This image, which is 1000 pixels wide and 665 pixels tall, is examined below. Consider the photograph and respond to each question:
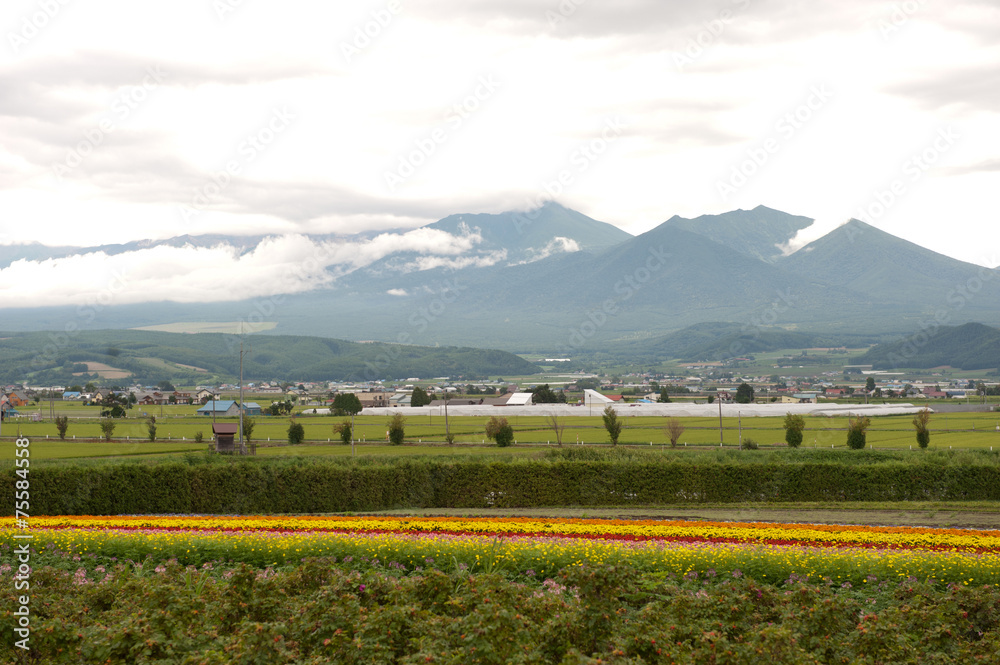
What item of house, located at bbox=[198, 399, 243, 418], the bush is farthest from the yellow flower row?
house, located at bbox=[198, 399, 243, 418]

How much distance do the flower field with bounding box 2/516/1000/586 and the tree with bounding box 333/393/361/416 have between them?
220 ft

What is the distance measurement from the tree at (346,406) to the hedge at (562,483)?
190 ft

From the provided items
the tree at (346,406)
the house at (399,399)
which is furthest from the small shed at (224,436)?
the house at (399,399)

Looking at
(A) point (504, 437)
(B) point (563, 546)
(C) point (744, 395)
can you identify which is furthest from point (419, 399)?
(B) point (563, 546)

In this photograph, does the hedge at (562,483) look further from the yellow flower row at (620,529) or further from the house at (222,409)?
the house at (222,409)

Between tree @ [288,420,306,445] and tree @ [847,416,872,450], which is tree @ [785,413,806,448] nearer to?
tree @ [847,416,872,450]

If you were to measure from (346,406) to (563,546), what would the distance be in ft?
250

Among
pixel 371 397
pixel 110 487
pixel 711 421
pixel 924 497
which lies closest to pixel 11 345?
→ pixel 371 397

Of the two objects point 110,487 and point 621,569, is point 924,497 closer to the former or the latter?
point 621,569

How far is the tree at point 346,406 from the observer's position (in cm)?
8694

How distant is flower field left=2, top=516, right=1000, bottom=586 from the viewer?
13.3 metres

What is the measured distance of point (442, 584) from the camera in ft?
36.4

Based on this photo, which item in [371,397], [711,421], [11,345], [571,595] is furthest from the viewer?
[11,345]

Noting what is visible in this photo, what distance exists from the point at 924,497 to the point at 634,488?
1012 centimetres
